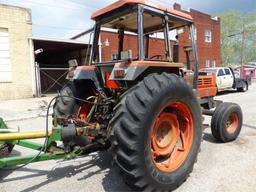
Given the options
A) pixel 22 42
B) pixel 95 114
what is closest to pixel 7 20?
pixel 22 42

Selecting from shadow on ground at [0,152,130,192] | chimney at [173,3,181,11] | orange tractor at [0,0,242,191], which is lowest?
shadow on ground at [0,152,130,192]

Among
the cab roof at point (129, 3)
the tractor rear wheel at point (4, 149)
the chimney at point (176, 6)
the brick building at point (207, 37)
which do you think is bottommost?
the tractor rear wheel at point (4, 149)

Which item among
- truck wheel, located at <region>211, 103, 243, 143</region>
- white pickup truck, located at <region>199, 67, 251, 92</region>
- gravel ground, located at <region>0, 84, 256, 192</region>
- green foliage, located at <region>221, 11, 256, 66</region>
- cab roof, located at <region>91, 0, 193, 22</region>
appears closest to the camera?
gravel ground, located at <region>0, 84, 256, 192</region>

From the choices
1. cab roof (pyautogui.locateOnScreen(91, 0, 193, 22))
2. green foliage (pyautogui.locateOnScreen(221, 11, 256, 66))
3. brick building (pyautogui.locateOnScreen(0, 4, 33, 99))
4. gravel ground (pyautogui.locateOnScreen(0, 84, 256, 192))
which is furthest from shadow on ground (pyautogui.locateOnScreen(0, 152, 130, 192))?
green foliage (pyautogui.locateOnScreen(221, 11, 256, 66))

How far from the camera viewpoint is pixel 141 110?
8.68ft

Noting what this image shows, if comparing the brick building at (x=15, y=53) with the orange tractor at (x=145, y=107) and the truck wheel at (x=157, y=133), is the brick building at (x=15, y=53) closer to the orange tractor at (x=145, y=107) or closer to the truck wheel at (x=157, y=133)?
the orange tractor at (x=145, y=107)

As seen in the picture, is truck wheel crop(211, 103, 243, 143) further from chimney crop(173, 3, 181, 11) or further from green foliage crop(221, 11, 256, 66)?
green foliage crop(221, 11, 256, 66)

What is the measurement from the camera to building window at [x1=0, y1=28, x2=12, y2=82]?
12766 mm

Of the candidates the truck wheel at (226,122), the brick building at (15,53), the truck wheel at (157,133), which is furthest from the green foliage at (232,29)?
the truck wheel at (157,133)

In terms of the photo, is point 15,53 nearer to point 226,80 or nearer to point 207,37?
point 226,80

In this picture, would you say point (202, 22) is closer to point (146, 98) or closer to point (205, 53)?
point (205, 53)

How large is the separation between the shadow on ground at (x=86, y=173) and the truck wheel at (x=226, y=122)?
2119mm

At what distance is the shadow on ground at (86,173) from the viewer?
319cm

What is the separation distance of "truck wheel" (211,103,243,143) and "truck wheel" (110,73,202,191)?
1324mm
